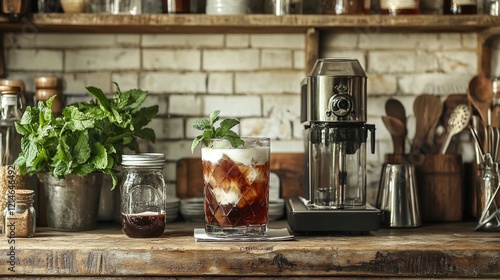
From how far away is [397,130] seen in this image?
109 inches

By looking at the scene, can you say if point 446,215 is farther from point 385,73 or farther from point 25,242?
point 25,242

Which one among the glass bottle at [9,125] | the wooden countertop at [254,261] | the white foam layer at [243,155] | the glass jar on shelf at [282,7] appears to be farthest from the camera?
the glass jar on shelf at [282,7]

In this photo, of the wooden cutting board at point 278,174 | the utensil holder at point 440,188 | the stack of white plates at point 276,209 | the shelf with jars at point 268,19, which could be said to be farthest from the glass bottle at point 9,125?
the utensil holder at point 440,188

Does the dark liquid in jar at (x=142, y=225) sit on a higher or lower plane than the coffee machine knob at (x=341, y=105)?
lower

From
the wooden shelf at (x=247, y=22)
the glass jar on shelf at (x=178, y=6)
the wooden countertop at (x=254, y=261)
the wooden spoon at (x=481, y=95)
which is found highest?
the glass jar on shelf at (x=178, y=6)

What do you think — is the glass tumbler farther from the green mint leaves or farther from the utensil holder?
the utensil holder

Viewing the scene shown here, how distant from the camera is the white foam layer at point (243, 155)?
2.25 metres

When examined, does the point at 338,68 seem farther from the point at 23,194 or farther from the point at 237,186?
the point at 23,194

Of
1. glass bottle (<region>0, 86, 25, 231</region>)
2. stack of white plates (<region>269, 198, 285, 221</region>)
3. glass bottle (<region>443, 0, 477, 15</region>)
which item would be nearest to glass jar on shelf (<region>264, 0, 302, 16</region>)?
glass bottle (<region>443, 0, 477, 15</region>)

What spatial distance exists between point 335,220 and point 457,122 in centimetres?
72

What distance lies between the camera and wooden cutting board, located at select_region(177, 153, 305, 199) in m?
2.85

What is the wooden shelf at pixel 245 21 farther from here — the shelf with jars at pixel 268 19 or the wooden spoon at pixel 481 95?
the wooden spoon at pixel 481 95

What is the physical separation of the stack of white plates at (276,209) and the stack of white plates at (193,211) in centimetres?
25

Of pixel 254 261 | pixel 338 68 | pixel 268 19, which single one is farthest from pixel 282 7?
pixel 254 261
